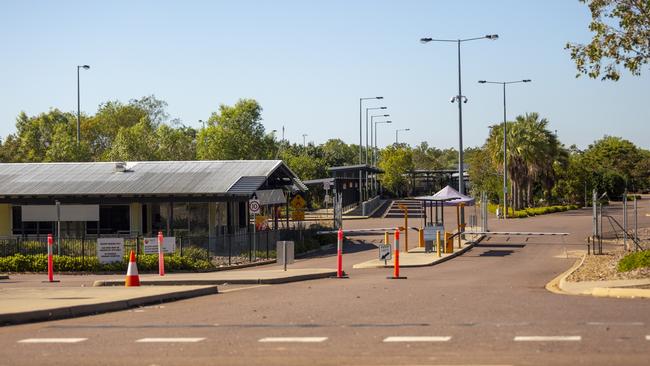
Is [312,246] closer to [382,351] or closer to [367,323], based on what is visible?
[367,323]

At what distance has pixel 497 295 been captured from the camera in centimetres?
1820

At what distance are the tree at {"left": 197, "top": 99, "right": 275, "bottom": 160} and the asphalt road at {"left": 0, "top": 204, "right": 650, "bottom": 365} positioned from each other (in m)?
62.2

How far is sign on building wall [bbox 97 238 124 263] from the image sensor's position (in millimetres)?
32344

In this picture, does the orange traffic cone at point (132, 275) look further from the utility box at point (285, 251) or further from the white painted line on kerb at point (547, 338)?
the white painted line on kerb at point (547, 338)

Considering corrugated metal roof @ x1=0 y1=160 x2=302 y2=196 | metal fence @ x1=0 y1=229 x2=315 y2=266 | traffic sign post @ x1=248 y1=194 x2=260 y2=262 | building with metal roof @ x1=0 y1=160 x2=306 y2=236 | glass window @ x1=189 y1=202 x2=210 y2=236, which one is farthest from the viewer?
glass window @ x1=189 y1=202 x2=210 y2=236

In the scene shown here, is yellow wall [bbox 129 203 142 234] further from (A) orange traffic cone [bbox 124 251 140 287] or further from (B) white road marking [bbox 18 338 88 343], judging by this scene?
(B) white road marking [bbox 18 338 88 343]

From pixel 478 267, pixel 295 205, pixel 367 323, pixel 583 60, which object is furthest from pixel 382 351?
pixel 295 205

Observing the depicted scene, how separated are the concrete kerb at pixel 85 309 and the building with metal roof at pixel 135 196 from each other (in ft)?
74.8

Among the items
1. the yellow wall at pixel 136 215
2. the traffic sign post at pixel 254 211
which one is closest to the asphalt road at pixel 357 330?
the traffic sign post at pixel 254 211

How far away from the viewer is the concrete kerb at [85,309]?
14.7m

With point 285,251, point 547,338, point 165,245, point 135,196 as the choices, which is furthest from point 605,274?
point 135,196

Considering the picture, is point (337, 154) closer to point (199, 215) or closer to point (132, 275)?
point (199, 215)

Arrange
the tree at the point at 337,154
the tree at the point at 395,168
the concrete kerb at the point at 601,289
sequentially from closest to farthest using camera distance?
1. the concrete kerb at the point at 601,289
2. the tree at the point at 395,168
3. the tree at the point at 337,154

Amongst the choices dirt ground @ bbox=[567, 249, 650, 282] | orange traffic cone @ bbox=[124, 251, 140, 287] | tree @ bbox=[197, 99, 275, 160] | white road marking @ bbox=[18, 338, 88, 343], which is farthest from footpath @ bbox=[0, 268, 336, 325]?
tree @ bbox=[197, 99, 275, 160]
